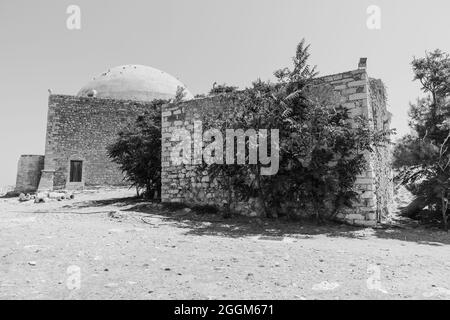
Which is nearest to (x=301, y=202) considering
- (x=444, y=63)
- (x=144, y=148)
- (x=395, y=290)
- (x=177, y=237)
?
(x=177, y=237)

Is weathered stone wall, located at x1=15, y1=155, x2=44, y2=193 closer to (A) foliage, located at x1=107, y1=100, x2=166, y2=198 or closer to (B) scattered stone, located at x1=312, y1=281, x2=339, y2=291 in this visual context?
(A) foliage, located at x1=107, y1=100, x2=166, y2=198

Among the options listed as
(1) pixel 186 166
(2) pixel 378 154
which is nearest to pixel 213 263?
(1) pixel 186 166

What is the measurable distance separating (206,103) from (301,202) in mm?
3929

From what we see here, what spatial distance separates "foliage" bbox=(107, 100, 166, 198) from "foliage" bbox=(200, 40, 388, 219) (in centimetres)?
385

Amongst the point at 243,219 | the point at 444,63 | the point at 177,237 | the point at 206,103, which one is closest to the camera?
the point at 177,237

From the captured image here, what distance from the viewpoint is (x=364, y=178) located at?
7285 mm

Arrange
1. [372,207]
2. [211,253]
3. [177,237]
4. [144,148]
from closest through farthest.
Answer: [211,253] < [177,237] < [372,207] < [144,148]

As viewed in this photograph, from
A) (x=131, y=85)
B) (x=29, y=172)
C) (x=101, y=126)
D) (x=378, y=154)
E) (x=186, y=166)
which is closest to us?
(x=378, y=154)

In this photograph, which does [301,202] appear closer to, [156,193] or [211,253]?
[211,253]

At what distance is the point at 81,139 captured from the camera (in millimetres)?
18625

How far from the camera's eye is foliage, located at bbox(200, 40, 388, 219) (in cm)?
714

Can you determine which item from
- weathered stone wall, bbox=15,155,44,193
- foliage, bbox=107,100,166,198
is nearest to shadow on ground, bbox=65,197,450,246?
foliage, bbox=107,100,166,198

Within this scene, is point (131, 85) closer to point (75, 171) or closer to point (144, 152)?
point (75, 171)

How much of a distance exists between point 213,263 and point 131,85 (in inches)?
742
